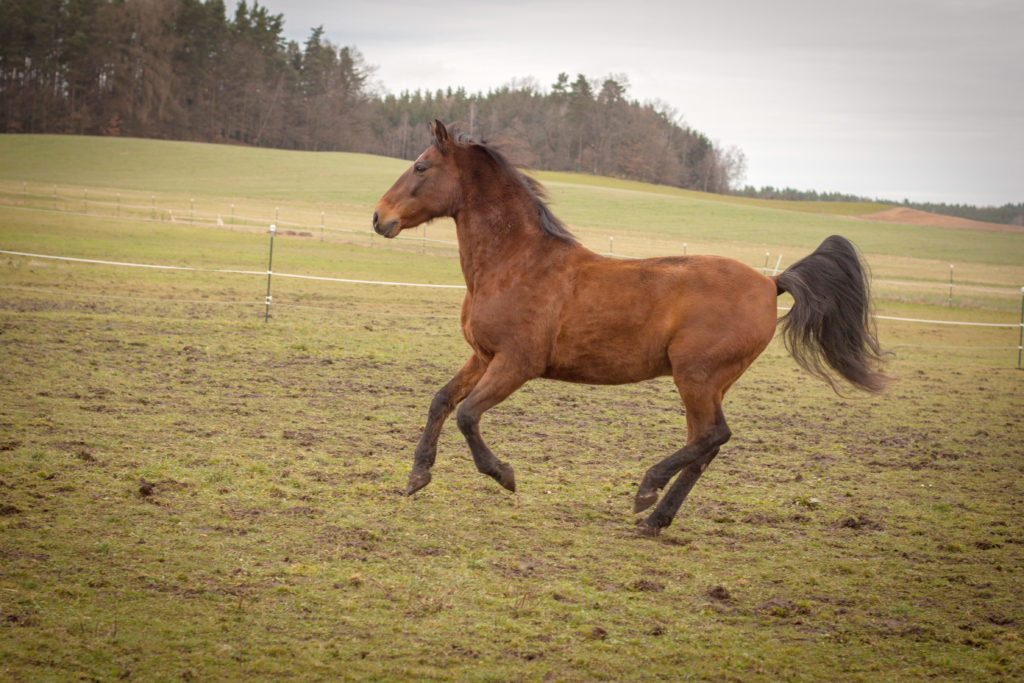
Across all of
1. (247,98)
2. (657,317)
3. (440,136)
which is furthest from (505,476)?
(247,98)

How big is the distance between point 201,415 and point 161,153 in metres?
62.5

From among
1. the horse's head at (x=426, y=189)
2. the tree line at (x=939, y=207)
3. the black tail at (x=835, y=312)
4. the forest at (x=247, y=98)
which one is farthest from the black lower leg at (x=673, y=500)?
the forest at (x=247, y=98)

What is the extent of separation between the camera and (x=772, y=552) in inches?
189

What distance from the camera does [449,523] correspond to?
4.97m

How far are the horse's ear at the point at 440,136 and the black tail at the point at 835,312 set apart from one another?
2.52m

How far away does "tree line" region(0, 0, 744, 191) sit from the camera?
67500 mm

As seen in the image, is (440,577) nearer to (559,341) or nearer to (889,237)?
(559,341)

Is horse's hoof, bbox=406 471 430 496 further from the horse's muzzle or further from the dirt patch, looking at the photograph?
the dirt patch

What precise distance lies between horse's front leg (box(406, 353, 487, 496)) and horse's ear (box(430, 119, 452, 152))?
153 centimetres

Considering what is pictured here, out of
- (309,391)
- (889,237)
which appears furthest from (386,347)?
(889,237)

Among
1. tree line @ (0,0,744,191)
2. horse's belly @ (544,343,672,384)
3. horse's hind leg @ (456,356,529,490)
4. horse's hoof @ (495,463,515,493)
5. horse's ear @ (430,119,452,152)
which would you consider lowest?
horse's hoof @ (495,463,515,493)

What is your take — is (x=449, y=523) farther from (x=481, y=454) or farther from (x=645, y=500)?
(x=645, y=500)

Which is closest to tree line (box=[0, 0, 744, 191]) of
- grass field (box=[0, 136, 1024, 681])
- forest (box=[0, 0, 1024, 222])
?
forest (box=[0, 0, 1024, 222])

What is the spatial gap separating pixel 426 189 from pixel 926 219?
59.6 meters
